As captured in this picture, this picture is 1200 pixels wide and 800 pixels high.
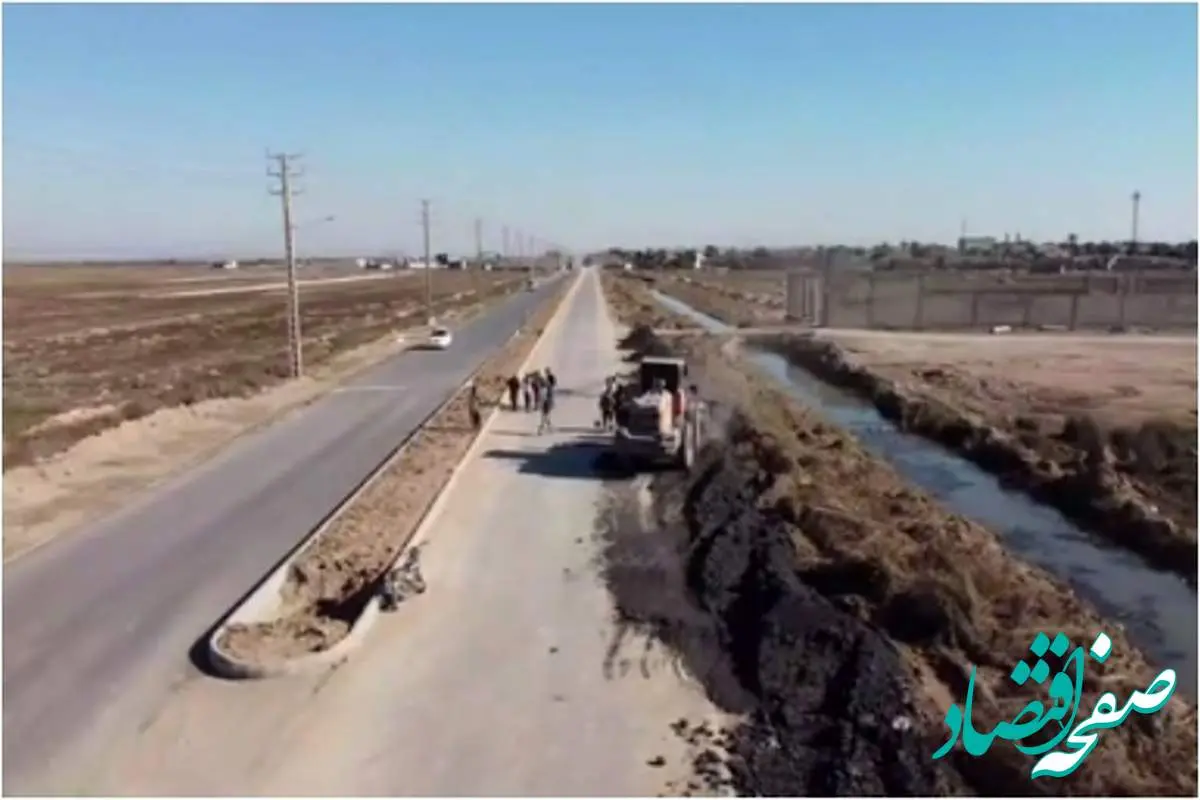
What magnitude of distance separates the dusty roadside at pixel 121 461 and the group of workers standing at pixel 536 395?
701 cm

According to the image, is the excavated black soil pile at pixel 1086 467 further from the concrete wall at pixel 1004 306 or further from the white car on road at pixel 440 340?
the concrete wall at pixel 1004 306

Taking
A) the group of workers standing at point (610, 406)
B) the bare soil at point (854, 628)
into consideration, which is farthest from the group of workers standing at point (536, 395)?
the bare soil at point (854, 628)

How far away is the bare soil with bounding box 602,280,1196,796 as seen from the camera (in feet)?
34.8

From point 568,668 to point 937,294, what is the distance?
230 feet

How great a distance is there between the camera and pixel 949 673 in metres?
13.3

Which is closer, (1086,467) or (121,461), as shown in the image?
(1086,467)

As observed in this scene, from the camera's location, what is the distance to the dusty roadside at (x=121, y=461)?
20.4 metres

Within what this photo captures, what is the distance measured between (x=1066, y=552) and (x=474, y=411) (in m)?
16.2

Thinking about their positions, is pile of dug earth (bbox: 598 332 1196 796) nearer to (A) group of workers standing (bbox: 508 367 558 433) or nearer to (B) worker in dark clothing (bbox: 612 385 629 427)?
(B) worker in dark clothing (bbox: 612 385 629 427)

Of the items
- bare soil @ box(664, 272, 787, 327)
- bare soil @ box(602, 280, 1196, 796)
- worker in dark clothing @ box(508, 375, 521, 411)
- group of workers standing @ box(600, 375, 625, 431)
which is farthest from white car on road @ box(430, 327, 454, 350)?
bare soil @ box(602, 280, 1196, 796)

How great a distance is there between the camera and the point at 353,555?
1786 cm

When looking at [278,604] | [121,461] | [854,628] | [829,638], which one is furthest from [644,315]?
[829,638]

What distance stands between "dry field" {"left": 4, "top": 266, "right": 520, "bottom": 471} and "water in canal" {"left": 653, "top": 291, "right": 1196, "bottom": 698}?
21.1m

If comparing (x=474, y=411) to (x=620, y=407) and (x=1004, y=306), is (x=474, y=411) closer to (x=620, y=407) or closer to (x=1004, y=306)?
(x=620, y=407)
